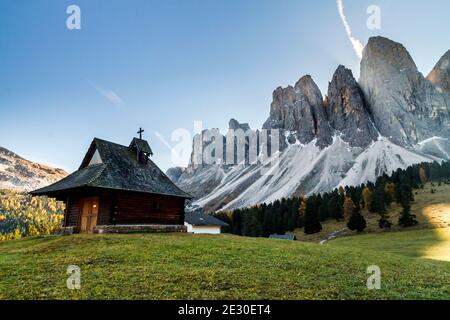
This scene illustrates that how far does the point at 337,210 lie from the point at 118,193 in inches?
2935

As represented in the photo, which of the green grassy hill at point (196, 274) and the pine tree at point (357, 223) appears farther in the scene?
the pine tree at point (357, 223)

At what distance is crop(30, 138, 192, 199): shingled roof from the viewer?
27906 millimetres

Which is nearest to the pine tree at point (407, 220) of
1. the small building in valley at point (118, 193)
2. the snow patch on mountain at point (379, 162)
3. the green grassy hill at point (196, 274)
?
the small building in valley at point (118, 193)

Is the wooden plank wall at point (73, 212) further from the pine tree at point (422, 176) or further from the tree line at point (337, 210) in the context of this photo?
the pine tree at point (422, 176)

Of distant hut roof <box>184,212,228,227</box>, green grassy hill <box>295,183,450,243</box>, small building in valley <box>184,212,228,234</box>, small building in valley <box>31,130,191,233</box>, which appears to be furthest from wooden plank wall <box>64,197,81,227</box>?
green grassy hill <box>295,183,450,243</box>

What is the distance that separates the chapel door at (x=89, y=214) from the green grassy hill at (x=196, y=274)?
7.80 metres

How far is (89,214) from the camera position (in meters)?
28.9

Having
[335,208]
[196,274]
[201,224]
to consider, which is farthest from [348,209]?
[196,274]

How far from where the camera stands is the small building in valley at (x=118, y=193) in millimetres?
27703

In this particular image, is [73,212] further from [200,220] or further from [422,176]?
[422,176]

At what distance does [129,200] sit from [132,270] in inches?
646
